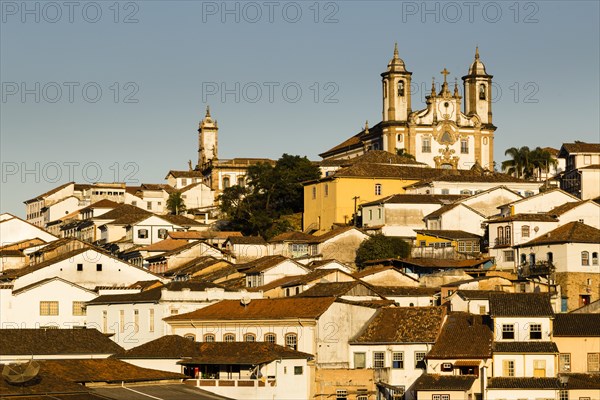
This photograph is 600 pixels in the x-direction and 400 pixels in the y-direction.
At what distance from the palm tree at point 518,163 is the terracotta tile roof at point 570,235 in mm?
37746

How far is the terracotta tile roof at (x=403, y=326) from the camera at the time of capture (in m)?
73.6

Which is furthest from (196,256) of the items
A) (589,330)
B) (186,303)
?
(589,330)

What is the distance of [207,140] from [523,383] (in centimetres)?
9757

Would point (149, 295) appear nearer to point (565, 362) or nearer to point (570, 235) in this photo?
point (565, 362)

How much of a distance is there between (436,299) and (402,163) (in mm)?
39019

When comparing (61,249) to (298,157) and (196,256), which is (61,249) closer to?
(196,256)

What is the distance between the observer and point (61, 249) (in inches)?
4149

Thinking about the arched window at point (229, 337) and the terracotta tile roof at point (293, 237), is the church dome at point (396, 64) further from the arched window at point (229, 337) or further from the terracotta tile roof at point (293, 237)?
the arched window at point (229, 337)

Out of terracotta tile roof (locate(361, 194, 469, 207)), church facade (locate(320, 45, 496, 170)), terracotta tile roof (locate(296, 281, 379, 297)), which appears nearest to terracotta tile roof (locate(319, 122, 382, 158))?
church facade (locate(320, 45, 496, 170))

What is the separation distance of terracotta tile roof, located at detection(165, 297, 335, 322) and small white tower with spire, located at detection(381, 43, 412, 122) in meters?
56.5

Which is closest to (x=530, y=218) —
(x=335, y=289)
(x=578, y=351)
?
(x=335, y=289)

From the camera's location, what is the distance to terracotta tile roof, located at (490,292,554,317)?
72312mm

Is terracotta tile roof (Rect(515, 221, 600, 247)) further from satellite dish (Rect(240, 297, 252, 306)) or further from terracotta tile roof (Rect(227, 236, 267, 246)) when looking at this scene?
Answer: terracotta tile roof (Rect(227, 236, 267, 246))

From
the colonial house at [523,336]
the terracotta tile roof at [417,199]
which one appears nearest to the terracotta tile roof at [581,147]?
the terracotta tile roof at [417,199]
